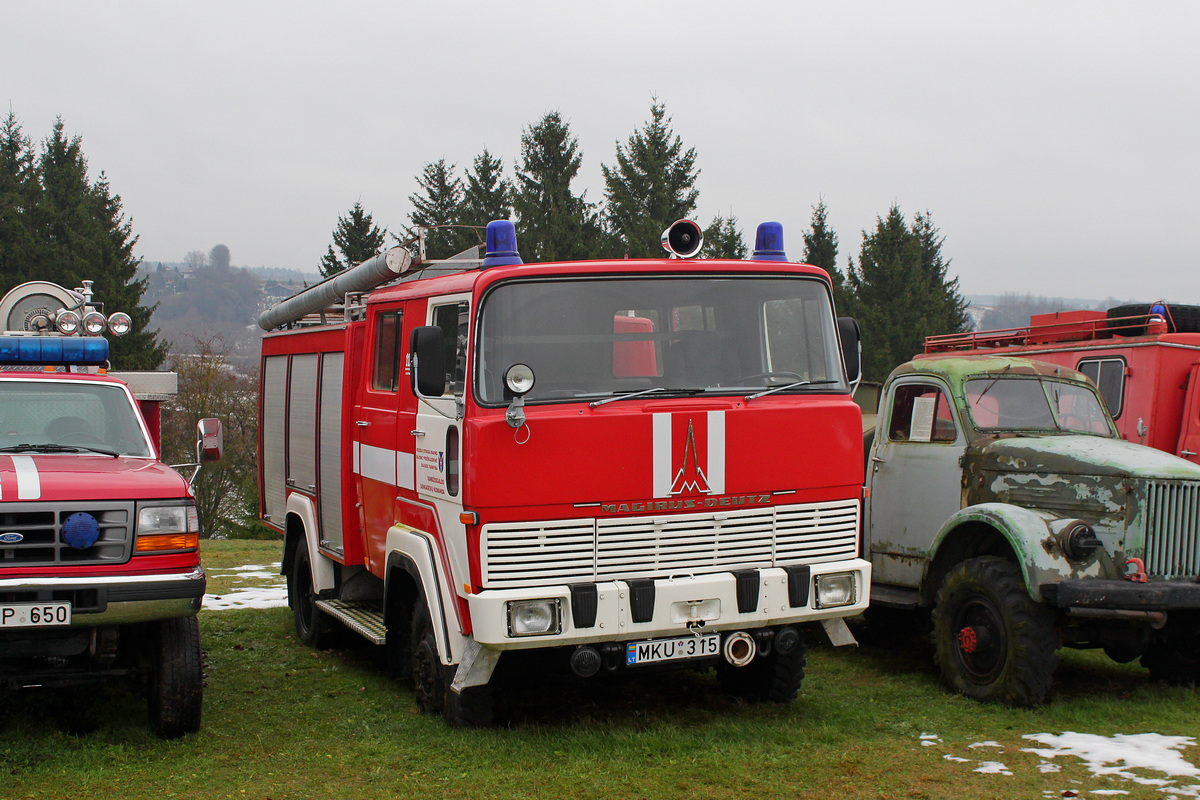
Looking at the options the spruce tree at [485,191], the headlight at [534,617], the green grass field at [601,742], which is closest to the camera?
the green grass field at [601,742]

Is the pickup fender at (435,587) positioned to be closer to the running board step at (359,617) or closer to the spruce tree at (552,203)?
the running board step at (359,617)

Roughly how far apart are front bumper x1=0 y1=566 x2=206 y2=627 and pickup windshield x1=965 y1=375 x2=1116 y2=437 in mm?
5453

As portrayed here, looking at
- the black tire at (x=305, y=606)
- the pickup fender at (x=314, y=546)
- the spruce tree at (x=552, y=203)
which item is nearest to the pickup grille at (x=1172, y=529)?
the pickup fender at (x=314, y=546)

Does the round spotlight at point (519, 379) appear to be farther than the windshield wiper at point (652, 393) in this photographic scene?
No

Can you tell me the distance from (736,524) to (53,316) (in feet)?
21.2

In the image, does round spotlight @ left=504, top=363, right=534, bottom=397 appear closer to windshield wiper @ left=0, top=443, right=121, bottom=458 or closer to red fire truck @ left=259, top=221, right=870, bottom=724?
red fire truck @ left=259, top=221, right=870, bottom=724

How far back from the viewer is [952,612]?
7.50 m

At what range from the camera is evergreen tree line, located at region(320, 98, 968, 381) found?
41.0 m

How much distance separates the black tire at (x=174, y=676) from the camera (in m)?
6.25

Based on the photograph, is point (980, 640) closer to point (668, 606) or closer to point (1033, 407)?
point (1033, 407)

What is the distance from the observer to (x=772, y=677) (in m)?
7.09

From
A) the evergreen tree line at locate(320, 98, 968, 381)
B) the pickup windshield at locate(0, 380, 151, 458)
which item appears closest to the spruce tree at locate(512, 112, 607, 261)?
the evergreen tree line at locate(320, 98, 968, 381)

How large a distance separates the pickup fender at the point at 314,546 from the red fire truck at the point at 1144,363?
5.77 metres

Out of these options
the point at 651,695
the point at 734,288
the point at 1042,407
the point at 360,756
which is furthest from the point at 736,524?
the point at 1042,407
